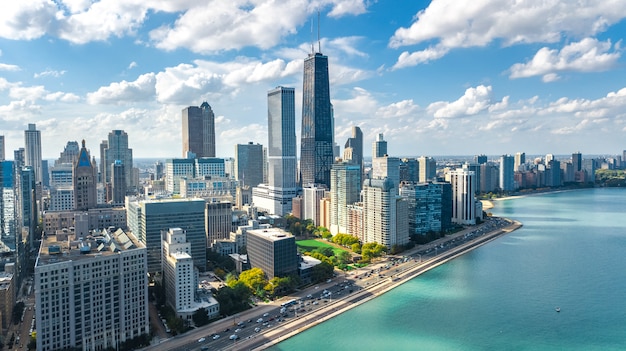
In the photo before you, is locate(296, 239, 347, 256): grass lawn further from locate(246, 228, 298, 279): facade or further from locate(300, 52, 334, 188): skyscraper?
locate(300, 52, 334, 188): skyscraper

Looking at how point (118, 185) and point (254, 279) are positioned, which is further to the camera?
point (118, 185)

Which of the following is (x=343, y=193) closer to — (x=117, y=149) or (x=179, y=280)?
(x=179, y=280)

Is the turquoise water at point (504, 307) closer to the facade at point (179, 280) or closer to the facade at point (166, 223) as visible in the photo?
Result: the facade at point (179, 280)

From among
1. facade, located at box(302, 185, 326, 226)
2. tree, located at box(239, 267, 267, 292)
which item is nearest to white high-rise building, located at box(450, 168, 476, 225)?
facade, located at box(302, 185, 326, 226)

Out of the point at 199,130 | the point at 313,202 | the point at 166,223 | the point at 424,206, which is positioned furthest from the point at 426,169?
the point at 166,223

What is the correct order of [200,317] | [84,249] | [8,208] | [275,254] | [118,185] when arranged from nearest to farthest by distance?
[84,249] < [200,317] < [275,254] < [8,208] < [118,185]

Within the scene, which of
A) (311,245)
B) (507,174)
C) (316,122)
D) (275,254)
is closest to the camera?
(275,254)
